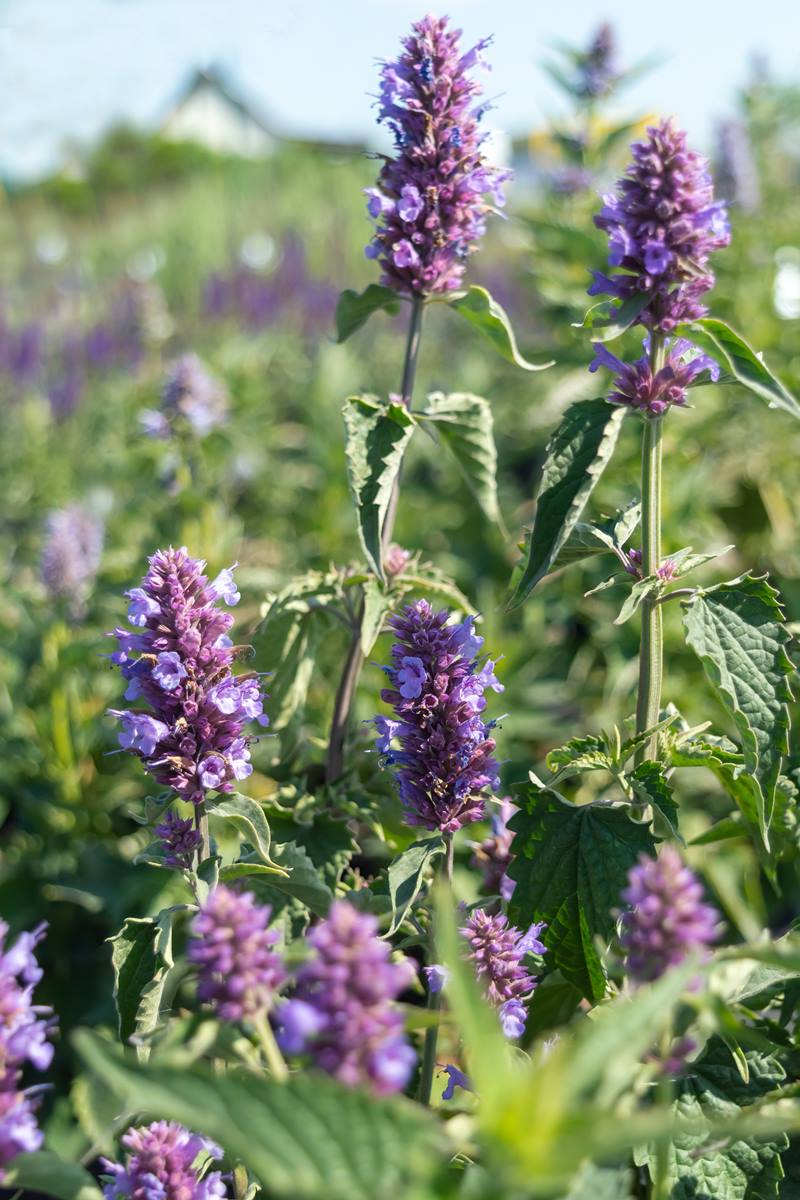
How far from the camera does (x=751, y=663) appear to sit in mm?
1624

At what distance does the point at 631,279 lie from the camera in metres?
1.66

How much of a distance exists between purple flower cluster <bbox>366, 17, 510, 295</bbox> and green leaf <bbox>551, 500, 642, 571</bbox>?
1.87ft

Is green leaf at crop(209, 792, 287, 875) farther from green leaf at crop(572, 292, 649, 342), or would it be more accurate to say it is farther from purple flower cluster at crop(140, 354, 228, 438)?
purple flower cluster at crop(140, 354, 228, 438)

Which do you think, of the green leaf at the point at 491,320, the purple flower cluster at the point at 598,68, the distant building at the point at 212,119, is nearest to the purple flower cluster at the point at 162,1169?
the green leaf at the point at 491,320

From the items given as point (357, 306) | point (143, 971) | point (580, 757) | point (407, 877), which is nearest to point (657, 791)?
point (580, 757)

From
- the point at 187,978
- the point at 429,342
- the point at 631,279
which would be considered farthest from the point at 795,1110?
the point at 429,342

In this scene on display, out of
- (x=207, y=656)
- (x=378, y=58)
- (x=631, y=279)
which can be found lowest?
(x=207, y=656)

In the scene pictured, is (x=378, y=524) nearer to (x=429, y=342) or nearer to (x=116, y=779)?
(x=116, y=779)

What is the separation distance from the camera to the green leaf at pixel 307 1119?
93 centimetres

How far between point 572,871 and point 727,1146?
43 centimetres

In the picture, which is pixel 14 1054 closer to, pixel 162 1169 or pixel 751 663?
pixel 162 1169

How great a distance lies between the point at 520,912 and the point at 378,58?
1480 millimetres

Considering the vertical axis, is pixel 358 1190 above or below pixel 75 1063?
above

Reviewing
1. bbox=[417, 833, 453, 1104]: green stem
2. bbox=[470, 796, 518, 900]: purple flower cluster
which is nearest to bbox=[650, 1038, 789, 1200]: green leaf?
bbox=[417, 833, 453, 1104]: green stem
